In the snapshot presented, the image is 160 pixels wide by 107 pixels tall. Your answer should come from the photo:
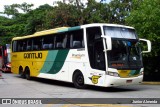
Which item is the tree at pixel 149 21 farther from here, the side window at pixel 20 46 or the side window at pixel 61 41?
the side window at pixel 20 46

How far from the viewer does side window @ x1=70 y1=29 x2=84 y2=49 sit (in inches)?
710

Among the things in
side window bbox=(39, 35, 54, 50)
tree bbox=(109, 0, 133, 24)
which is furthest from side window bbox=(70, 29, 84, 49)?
tree bbox=(109, 0, 133, 24)

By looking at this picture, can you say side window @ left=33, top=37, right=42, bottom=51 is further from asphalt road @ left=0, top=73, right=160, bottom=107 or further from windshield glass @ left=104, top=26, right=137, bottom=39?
windshield glass @ left=104, top=26, right=137, bottom=39

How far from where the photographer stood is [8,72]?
121 ft

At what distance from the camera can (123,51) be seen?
659 inches

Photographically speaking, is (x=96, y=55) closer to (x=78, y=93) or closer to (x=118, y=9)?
(x=78, y=93)

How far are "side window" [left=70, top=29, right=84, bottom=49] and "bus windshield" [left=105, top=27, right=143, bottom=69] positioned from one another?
5.73 ft

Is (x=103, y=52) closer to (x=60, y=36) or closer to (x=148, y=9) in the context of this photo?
(x=60, y=36)

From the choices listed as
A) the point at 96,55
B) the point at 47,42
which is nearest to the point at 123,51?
the point at 96,55

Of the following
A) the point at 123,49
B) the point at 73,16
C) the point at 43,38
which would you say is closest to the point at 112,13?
the point at 73,16

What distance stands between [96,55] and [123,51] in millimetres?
1320

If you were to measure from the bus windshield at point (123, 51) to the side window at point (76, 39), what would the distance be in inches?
68.7

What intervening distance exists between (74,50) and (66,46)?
97 cm

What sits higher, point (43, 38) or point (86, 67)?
point (43, 38)
